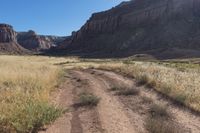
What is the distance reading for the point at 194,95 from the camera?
37.8 ft

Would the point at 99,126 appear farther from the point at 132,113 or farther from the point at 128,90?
the point at 128,90

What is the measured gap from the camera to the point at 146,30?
5561 inches

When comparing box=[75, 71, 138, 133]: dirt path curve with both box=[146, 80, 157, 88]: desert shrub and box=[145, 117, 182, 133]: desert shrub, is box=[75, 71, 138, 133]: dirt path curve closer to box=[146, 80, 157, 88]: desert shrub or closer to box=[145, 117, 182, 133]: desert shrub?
box=[145, 117, 182, 133]: desert shrub

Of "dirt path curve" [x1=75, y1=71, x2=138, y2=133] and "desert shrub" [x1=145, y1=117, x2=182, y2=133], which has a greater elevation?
"desert shrub" [x1=145, y1=117, x2=182, y2=133]

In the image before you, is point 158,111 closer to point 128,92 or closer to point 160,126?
point 160,126

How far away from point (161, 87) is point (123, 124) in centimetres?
624

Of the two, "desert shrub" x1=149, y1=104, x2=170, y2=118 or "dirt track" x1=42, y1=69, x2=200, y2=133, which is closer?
"dirt track" x1=42, y1=69, x2=200, y2=133

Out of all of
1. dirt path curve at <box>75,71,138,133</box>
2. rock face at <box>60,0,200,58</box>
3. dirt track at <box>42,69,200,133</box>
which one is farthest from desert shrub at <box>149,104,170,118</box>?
rock face at <box>60,0,200,58</box>

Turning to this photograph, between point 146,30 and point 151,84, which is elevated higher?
point 146,30

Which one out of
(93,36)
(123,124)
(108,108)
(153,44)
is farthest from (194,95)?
(93,36)

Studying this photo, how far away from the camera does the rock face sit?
375ft

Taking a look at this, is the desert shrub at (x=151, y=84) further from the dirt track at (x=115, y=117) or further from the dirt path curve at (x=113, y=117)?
the dirt path curve at (x=113, y=117)

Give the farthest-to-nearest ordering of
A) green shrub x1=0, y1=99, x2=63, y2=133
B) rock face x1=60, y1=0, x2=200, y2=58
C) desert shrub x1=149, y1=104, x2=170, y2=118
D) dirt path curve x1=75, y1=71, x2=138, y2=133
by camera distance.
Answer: rock face x1=60, y1=0, x2=200, y2=58 → desert shrub x1=149, y1=104, x2=170, y2=118 → dirt path curve x1=75, y1=71, x2=138, y2=133 → green shrub x1=0, y1=99, x2=63, y2=133

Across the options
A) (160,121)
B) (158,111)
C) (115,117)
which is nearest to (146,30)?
(158,111)
